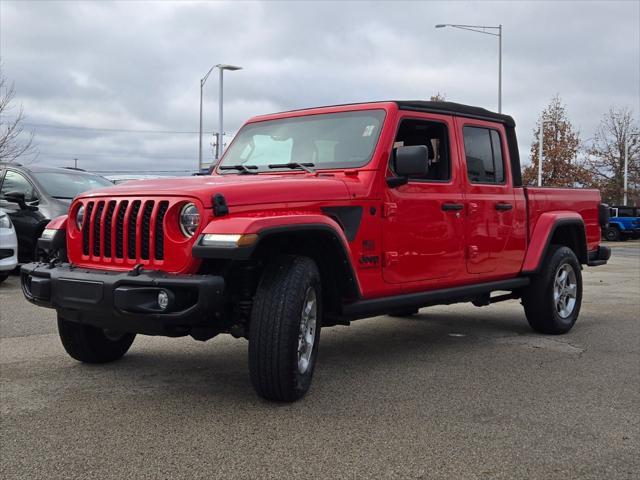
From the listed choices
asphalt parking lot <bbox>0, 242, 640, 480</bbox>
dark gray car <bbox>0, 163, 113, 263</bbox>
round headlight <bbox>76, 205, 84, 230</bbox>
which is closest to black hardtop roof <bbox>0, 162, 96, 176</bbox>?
dark gray car <bbox>0, 163, 113, 263</bbox>

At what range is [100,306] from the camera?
3869 millimetres

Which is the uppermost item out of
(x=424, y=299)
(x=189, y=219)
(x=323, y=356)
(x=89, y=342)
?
(x=189, y=219)

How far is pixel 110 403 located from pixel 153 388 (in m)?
0.39

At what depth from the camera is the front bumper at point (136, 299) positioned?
3705 millimetres

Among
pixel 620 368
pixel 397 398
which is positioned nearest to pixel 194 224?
pixel 397 398

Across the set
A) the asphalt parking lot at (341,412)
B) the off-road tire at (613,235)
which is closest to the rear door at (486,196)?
the asphalt parking lot at (341,412)

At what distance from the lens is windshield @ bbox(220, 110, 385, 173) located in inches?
200

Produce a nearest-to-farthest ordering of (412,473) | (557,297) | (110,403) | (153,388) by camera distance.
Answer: (412,473)
(110,403)
(153,388)
(557,297)

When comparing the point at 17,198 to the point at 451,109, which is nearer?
the point at 451,109

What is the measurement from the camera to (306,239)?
172 inches

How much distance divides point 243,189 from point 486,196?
2638 mm

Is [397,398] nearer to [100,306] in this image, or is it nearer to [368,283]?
[368,283]

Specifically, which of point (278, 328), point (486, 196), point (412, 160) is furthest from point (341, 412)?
point (486, 196)

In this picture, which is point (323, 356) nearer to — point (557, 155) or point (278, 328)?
point (278, 328)
